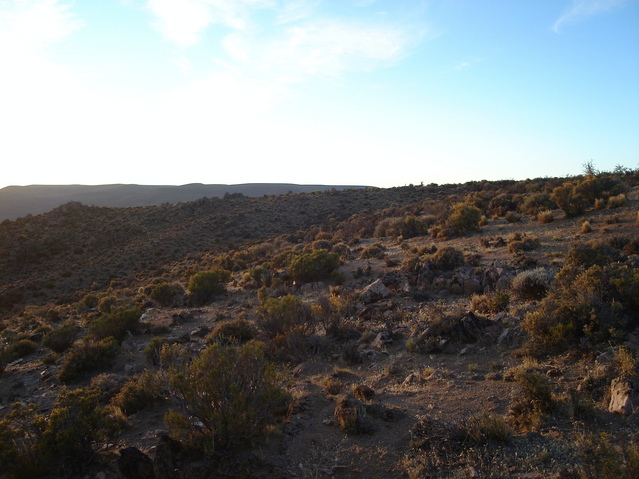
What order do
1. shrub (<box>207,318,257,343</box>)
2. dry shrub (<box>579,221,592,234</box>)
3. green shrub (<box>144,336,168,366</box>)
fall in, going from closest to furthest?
green shrub (<box>144,336,168,366</box>) < shrub (<box>207,318,257,343</box>) < dry shrub (<box>579,221,592,234</box>)

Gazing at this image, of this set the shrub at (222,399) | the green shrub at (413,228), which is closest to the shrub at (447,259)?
the green shrub at (413,228)

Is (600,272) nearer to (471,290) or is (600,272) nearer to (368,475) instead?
(471,290)

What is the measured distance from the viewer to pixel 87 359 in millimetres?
10156

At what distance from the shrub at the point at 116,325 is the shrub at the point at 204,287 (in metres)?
3.65

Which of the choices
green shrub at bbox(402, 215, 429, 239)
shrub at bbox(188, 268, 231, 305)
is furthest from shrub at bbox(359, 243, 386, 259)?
shrub at bbox(188, 268, 231, 305)

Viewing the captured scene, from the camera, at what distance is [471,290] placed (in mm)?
11234

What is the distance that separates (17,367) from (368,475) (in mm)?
11826

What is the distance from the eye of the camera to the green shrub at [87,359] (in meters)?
9.88

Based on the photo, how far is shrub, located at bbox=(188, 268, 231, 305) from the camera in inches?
660

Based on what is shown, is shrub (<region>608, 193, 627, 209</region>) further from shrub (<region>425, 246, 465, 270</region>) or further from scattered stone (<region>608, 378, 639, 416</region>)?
scattered stone (<region>608, 378, 639, 416</region>)

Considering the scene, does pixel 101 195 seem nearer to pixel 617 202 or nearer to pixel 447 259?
pixel 447 259

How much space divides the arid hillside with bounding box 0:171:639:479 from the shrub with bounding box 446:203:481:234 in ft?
5.34

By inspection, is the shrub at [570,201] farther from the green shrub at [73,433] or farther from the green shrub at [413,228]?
the green shrub at [73,433]

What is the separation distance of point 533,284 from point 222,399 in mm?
7889
